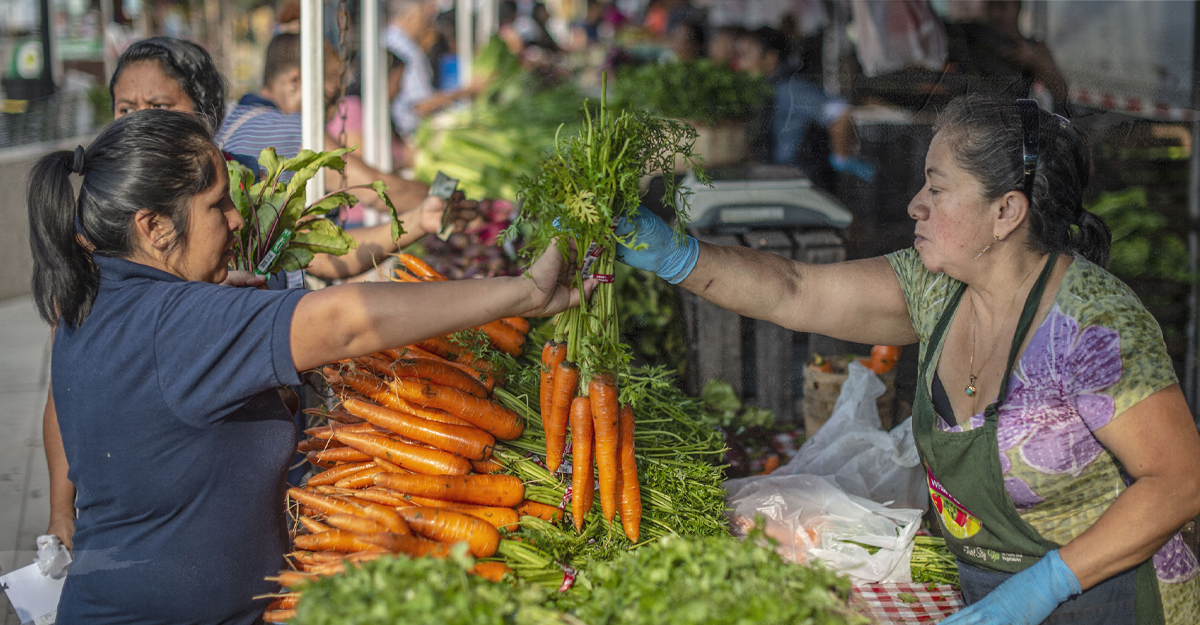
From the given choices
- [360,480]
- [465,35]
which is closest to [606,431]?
[360,480]

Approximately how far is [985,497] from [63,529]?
2523 mm

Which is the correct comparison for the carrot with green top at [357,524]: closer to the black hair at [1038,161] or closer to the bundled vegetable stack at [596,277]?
the bundled vegetable stack at [596,277]

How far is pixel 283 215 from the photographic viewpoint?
254 cm

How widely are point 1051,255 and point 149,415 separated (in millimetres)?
2023

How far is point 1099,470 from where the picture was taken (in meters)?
1.85

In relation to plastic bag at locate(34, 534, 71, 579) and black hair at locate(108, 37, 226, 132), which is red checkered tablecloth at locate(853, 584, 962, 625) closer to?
plastic bag at locate(34, 534, 71, 579)

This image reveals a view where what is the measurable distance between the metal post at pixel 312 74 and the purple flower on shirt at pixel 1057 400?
8.81 feet

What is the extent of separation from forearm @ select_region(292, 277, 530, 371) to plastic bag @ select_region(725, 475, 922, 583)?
114 centimetres

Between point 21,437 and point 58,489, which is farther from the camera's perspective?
point 21,437

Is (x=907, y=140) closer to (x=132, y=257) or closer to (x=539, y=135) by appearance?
(x=539, y=135)

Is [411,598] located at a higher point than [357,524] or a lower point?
higher

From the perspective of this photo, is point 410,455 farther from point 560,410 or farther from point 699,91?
point 699,91

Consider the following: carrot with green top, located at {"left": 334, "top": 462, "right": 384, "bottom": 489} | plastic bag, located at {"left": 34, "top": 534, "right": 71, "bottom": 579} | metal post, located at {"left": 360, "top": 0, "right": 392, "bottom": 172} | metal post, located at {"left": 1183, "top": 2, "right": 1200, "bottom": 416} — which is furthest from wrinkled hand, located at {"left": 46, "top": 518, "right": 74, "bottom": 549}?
metal post, located at {"left": 1183, "top": 2, "right": 1200, "bottom": 416}

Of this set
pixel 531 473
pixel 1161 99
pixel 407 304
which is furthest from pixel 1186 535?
pixel 1161 99
